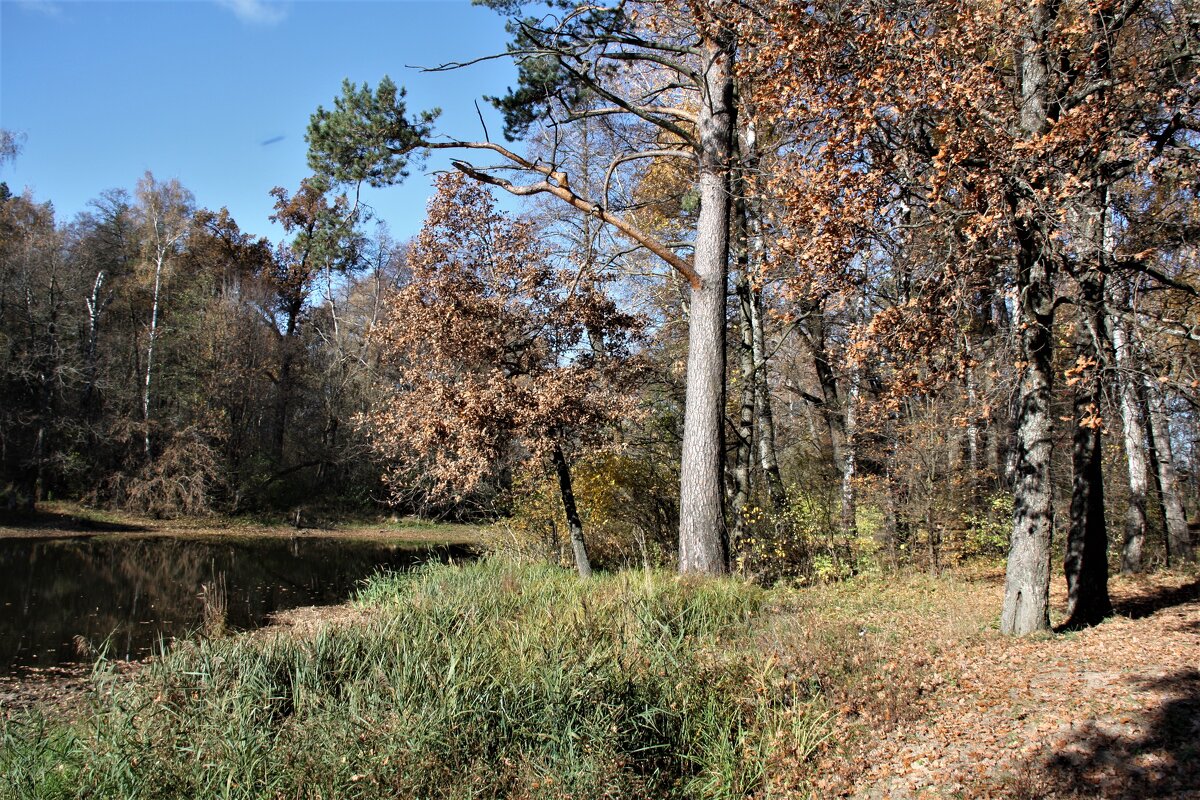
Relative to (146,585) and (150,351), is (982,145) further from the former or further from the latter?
(150,351)

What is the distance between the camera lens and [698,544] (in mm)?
9633

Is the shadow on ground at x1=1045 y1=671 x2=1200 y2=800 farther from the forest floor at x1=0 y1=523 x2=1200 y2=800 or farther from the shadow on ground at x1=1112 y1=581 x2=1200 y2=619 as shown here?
the shadow on ground at x1=1112 y1=581 x2=1200 y2=619

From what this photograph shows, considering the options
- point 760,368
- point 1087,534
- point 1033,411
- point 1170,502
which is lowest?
point 1087,534

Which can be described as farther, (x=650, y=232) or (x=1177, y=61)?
(x=650, y=232)

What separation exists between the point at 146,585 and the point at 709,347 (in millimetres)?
12585

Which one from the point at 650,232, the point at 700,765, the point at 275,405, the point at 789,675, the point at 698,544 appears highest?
the point at 650,232

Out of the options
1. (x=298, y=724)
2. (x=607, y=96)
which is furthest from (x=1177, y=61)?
(x=298, y=724)

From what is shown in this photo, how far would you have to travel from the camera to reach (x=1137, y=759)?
14.9 feet

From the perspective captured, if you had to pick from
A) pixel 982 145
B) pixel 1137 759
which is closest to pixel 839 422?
pixel 982 145

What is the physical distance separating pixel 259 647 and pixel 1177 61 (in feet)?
32.1

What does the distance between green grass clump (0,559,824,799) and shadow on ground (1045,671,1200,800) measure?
1514 mm

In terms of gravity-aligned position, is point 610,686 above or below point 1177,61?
below

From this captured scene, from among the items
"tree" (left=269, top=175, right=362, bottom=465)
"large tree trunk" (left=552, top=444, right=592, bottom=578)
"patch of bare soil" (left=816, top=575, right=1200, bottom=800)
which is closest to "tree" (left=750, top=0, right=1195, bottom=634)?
"patch of bare soil" (left=816, top=575, right=1200, bottom=800)

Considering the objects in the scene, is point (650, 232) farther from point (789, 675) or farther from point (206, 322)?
point (206, 322)
